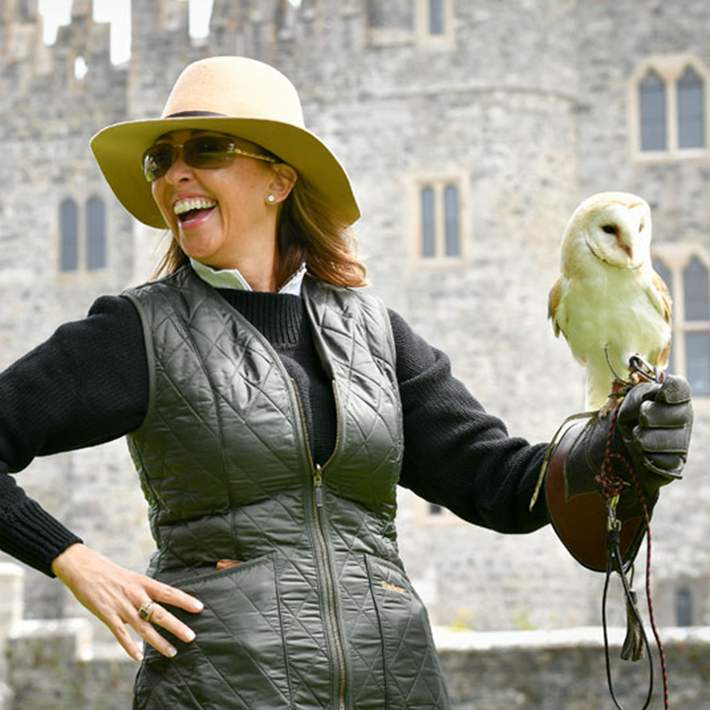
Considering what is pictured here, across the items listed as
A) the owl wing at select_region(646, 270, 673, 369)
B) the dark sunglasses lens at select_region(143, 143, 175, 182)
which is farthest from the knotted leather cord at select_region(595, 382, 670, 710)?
the dark sunglasses lens at select_region(143, 143, 175, 182)

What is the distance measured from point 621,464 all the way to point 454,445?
0.43 metres

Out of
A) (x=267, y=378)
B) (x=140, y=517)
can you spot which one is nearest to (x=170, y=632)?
(x=267, y=378)

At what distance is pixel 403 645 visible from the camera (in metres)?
2.98

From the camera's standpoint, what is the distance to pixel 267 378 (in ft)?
9.80

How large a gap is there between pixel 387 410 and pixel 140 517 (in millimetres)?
16861

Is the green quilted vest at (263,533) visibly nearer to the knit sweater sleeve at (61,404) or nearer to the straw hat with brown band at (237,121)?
the knit sweater sleeve at (61,404)

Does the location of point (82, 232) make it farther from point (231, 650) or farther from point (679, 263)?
point (231, 650)

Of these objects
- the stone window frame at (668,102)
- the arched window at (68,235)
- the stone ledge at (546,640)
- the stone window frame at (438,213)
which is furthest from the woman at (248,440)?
the arched window at (68,235)

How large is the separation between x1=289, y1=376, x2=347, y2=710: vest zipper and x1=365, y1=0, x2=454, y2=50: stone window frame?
16.3 meters

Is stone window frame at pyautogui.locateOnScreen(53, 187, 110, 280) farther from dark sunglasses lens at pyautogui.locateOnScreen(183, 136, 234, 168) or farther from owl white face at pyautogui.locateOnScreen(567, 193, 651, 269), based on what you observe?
owl white face at pyautogui.locateOnScreen(567, 193, 651, 269)

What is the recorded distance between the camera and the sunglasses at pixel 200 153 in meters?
3.10

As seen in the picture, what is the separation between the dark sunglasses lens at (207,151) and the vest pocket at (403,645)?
73 cm

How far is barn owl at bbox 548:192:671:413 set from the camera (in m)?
2.98

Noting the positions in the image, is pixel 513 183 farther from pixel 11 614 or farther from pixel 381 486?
pixel 381 486
